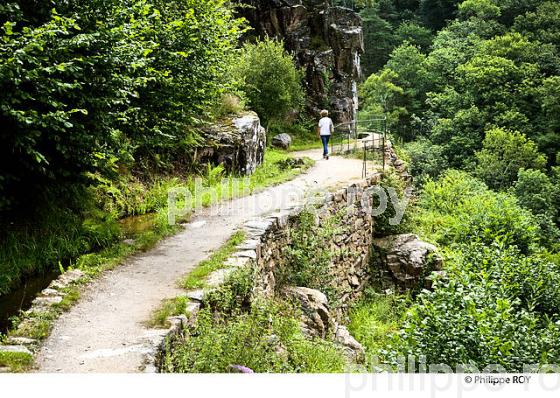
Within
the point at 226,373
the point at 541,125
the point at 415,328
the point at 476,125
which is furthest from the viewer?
the point at 476,125

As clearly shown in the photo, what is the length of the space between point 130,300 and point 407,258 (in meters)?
7.63

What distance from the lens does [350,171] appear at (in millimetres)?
13906

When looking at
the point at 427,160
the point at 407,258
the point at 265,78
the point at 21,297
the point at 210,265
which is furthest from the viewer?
the point at 427,160

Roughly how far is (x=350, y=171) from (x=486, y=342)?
8.35 meters

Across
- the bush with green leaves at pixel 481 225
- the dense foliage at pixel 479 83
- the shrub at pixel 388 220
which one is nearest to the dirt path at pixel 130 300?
the shrub at pixel 388 220

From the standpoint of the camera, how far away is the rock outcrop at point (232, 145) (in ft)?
40.0

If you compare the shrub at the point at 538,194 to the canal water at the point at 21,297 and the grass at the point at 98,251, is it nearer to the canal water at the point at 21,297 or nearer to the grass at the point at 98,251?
the grass at the point at 98,251

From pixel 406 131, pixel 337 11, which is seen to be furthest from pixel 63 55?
pixel 406 131

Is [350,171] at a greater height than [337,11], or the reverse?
[337,11]

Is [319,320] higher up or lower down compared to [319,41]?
lower down

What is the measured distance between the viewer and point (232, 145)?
12.4 m

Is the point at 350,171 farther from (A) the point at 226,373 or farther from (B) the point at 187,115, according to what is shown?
(A) the point at 226,373

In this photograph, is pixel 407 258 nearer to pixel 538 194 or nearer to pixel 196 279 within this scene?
pixel 196 279

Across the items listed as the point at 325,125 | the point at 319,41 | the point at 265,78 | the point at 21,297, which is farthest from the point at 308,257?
the point at 319,41
